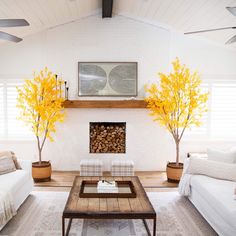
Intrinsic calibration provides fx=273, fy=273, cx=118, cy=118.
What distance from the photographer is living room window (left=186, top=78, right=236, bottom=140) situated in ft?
19.9

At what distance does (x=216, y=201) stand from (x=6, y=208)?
246cm

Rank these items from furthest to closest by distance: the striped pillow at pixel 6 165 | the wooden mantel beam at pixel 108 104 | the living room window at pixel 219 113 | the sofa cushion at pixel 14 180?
the living room window at pixel 219 113 < the wooden mantel beam at pixel 108 104 < the striped pillow at pixel 6 165 < the sofa cushion at pixel 14 180

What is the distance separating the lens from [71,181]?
5246 mm

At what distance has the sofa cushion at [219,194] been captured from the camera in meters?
2.82

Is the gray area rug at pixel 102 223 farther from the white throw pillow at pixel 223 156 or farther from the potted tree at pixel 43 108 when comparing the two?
the potted tree at pixel 43 108

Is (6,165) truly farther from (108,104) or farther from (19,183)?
(108,104)

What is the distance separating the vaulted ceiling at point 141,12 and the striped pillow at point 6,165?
7.41 ft

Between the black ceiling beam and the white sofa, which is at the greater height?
the black ceiling beam

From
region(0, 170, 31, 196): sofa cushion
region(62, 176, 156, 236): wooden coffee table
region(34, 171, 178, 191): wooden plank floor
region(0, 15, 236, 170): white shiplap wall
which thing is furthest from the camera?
region(0, 15, 236, 170): white shiplap wall

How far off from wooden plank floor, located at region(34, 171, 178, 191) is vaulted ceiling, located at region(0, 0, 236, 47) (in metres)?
2.96

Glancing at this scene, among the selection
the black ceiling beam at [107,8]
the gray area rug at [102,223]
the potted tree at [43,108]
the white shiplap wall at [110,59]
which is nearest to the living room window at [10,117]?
the white shiplap wall at [110,59]

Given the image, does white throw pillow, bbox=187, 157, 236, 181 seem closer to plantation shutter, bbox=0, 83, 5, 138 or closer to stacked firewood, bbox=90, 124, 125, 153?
stacked firewood, bbox=90, 124, 125, 153

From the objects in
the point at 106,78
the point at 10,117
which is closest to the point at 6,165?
the point at 10,117

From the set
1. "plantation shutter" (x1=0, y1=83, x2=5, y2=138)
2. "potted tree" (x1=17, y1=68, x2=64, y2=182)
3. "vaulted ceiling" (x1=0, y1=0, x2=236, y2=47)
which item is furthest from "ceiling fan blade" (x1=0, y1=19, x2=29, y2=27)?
"plantation shutter" (x1=0, y1=83, x2=5, y2=138)
